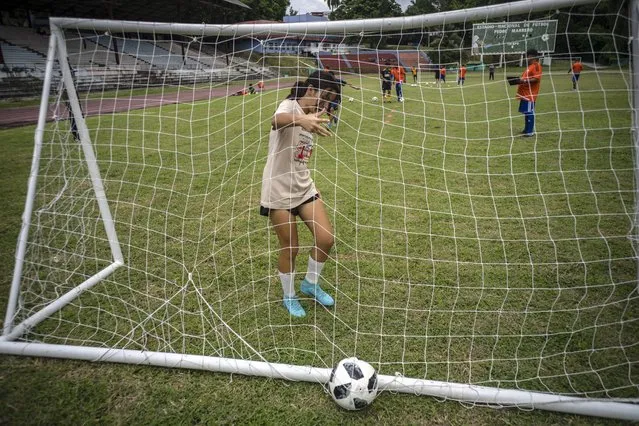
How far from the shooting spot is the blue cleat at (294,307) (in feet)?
9.00

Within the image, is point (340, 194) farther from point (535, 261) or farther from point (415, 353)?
point (415, 353)

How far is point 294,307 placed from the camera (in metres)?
2.78

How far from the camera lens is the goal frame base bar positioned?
1.96m

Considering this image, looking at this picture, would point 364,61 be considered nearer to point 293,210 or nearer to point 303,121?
point 303,121

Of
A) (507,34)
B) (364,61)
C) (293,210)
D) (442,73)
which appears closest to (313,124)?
(293,210)

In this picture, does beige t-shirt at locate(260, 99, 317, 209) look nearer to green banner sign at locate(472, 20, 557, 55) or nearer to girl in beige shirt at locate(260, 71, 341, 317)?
girl in beige shirt at locate(260, 71, 341, 317)

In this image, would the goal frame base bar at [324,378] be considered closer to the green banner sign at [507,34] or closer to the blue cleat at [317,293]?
the blue cleat at [317,293]

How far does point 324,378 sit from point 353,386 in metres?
0.22

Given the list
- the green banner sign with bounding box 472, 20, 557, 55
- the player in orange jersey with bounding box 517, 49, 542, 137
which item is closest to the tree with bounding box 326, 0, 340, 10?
the green banner sign with bounding box 472, 20, 557, 55

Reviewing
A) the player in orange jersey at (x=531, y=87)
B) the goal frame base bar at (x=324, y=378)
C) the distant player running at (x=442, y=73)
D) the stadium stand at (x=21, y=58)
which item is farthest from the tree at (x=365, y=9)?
the goal frame base bar at (x=324, y=378)

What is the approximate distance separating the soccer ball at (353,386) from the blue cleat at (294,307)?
69 centimetres

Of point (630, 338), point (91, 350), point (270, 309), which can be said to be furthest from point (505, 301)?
point (91, 350)

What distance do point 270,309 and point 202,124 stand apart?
321 inches

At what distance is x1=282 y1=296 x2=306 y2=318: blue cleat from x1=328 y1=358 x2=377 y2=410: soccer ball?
2.28ft
